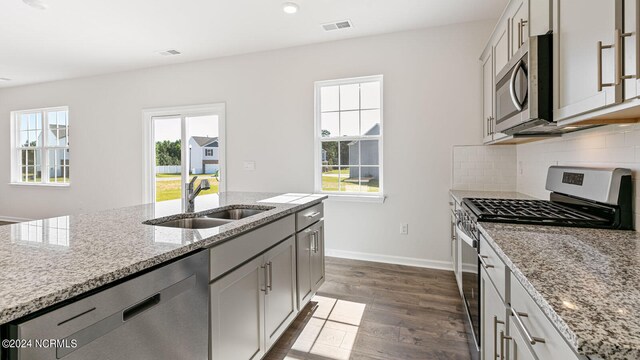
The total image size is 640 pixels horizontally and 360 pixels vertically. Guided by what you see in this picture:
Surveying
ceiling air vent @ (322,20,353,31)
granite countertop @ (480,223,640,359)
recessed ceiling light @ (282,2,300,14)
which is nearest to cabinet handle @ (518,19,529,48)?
granite countertop @ (480,223,640,359)

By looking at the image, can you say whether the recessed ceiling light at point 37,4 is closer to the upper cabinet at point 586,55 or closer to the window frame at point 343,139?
the window frame at point 343,139

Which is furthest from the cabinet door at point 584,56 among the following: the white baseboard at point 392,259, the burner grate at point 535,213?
the white baseboard at point 392,259

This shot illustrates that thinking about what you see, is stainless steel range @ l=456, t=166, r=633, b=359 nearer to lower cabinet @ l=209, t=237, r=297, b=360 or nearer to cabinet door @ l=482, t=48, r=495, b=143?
cabinet door @ l=482, t=48, r=495, b=143

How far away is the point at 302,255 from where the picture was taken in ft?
7.25

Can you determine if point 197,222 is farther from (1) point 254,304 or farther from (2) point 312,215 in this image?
(2) point 312,215

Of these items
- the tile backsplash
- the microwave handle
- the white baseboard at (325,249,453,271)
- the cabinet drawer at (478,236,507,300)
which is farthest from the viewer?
the white baseboard at (325,249,453,271)

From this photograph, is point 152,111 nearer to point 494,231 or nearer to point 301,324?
point 301,324

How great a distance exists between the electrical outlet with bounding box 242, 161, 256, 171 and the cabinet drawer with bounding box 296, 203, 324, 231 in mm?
1915

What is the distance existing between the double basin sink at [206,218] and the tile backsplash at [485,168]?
231 centimetres

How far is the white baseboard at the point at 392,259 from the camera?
341 cm

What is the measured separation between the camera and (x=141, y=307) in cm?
98

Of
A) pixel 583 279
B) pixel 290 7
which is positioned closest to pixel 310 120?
pixel 290 7

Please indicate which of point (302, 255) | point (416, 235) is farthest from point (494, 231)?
point (416, 235)

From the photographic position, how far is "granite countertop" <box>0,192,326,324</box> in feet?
2.38
